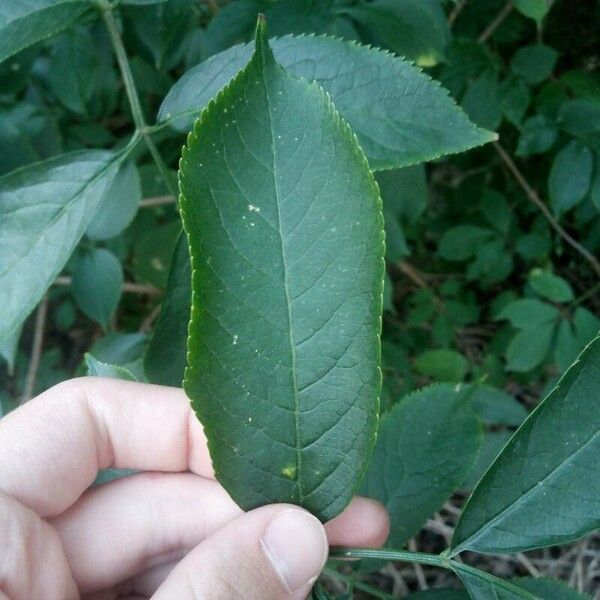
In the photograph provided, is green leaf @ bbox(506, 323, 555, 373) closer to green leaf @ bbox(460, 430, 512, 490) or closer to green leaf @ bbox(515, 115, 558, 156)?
green leaf @ bbox(460, 430, 512, 490)

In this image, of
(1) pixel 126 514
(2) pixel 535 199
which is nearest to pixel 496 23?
(2) pixel 535 199

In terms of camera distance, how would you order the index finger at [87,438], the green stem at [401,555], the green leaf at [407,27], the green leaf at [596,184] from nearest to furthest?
the green stem at [401,555]
the index finger at [87,438]
the green leaf at [407,27]
the green leaf at [596,184]

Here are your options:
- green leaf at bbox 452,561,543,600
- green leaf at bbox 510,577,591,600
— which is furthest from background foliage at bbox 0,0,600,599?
green leaf at bbox 452,561,543,600

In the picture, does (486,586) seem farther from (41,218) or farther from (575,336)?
(575,336)

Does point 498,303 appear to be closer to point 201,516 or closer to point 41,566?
point 201,516

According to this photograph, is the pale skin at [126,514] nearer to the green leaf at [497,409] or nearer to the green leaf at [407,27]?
the green leaf at [497,409]

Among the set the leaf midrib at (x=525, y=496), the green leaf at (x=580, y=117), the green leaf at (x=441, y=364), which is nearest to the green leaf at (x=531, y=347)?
the green leaf at (x=441, y=364)
